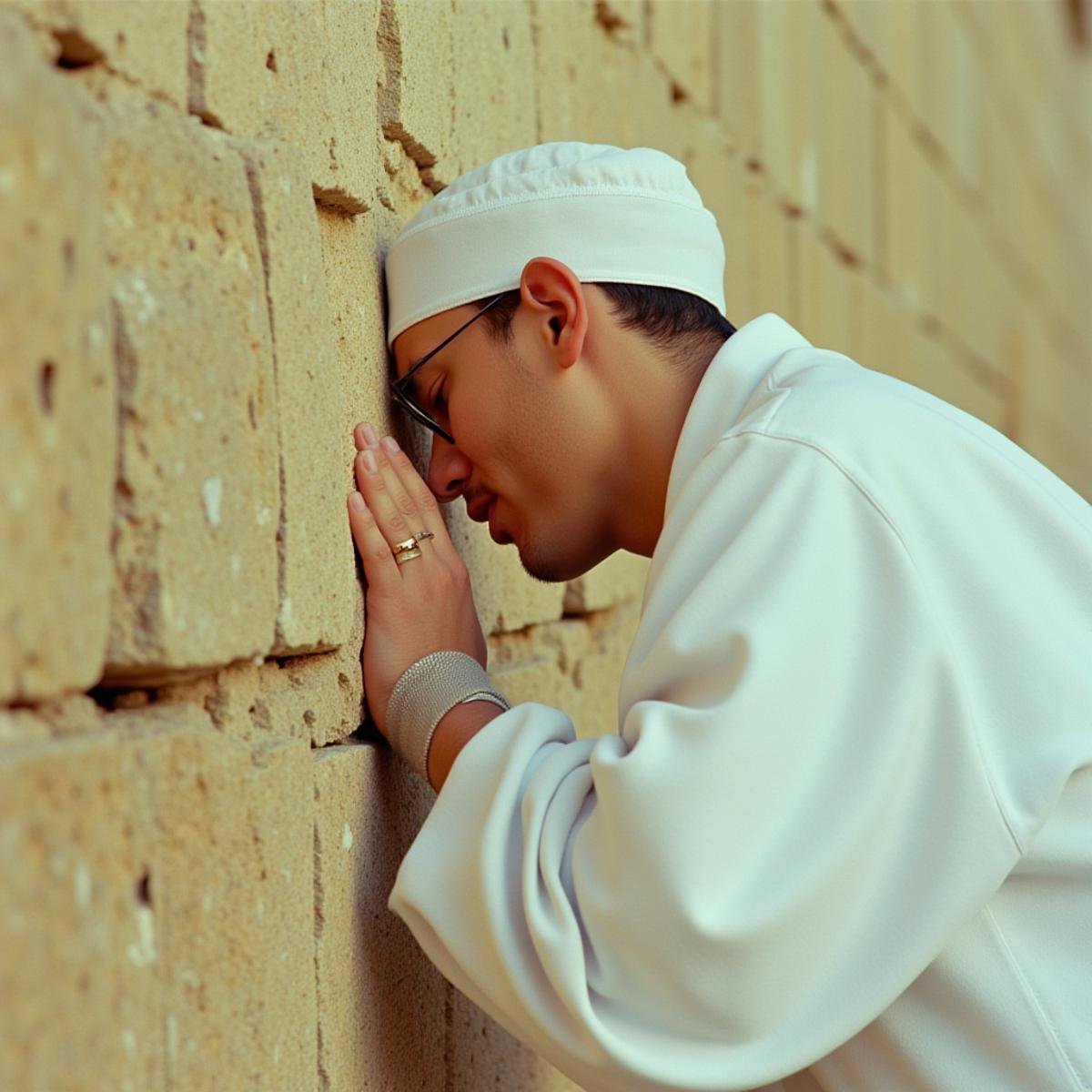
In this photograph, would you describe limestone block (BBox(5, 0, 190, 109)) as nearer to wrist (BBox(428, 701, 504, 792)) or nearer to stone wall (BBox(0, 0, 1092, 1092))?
stone wall (BBox(0, 0, 1092, 1092))

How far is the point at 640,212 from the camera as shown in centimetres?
211

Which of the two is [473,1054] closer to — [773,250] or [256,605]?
[256,605]

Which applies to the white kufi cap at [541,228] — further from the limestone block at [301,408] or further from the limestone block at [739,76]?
the limestone block at [739,76]

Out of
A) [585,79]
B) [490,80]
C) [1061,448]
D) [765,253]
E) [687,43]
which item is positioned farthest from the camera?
[1061,448]

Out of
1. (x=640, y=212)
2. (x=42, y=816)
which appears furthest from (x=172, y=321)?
(x=640, y=212)

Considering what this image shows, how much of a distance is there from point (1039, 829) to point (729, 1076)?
41cm

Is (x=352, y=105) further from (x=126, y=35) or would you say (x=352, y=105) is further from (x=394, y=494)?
(x=126, y=35)

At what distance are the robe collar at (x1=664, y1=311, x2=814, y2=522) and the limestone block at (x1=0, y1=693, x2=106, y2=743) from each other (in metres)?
0.75

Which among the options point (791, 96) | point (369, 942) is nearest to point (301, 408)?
point (369, 942)

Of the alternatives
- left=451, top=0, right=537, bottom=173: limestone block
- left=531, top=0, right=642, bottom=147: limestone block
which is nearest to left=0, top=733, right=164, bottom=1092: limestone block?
left=451, top=0, right=537, bottom=173: limestone block

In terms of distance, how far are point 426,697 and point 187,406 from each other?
0.65m

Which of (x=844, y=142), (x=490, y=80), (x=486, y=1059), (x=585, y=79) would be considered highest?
(x=490, y=80)

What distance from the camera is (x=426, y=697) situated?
1.97m

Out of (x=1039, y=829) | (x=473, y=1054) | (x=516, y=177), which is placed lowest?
(x=473, y=1054)
